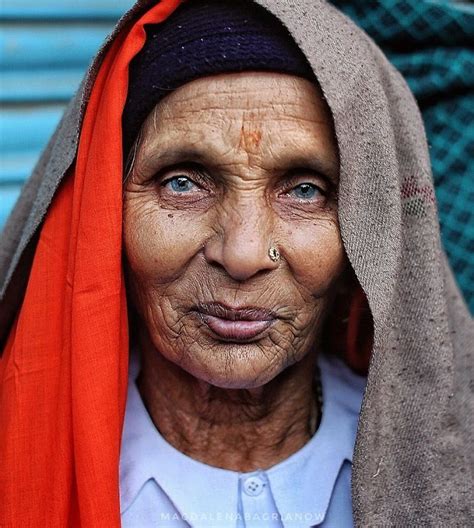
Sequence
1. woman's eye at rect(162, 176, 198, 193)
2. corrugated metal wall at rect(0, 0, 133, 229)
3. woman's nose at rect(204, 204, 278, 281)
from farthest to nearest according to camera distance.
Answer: corrugated metal wall at rect(0, 0, 133, 229), woman's eye at rect(162, 176, 198, 193), woman's nose at rect(204, 204, 278, 281)

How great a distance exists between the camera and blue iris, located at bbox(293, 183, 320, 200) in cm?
175

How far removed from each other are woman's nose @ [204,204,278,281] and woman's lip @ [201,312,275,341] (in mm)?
105

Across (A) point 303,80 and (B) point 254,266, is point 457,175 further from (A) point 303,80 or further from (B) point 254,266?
(B) point 254,266

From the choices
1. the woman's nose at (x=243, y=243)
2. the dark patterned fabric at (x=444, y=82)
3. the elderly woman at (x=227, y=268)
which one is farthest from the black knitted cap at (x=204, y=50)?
the dark patterned fabric at (x=444, y=82)

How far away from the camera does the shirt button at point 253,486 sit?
1849 mm

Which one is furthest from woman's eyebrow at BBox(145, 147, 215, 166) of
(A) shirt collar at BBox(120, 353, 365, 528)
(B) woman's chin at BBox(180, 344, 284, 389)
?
(A) shirt collar at BBox(120, 353, 365, 528)

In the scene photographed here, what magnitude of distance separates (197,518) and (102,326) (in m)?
0.49

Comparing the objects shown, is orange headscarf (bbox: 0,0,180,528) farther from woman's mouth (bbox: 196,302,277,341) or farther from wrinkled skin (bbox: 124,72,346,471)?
woman's mouth (bbox: 196,302,277,341)

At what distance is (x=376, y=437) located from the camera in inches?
69.6

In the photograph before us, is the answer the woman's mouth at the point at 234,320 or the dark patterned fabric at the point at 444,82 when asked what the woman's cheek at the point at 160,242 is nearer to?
the woman's mouth at the point at 234,320

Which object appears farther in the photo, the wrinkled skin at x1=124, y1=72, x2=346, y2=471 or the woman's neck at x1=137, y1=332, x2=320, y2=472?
the woman's neck at x1=137, y1=332, x2=320, y2=472

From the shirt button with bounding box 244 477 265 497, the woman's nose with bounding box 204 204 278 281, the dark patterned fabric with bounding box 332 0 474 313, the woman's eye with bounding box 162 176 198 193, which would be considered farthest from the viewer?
the dark patterned fabric with bounding box 332 0 474 313

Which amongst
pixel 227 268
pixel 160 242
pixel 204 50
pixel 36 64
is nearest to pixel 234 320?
pixel 227 268

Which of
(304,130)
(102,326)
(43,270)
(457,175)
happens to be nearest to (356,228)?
(304,130)
